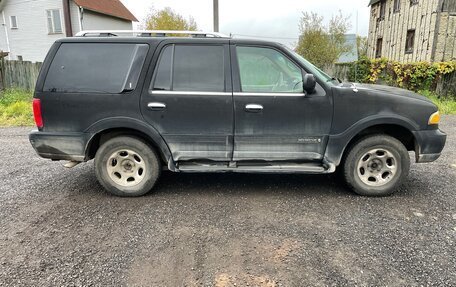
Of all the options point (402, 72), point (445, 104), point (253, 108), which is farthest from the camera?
point (402, 72)

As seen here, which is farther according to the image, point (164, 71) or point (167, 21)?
point (167, 21)

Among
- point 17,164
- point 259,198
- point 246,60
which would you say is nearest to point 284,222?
point 259,198

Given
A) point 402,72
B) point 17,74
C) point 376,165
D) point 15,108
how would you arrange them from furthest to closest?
1. point 17,74
2. point 402,72
3. point 15,108
4. point 376,165

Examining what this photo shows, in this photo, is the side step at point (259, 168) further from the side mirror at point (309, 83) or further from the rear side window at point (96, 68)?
the rear side window at point (96, 68)

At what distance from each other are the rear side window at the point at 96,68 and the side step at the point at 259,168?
1247 millimetres

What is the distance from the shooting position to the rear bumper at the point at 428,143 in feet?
14.2

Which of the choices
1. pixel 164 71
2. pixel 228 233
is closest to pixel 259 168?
pixel 228 233

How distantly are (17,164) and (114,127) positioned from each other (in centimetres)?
284

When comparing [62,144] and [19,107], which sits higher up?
[62,144]

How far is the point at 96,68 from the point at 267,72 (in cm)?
214

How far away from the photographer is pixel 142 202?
14.3 feet

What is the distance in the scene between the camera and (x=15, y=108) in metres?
10.8

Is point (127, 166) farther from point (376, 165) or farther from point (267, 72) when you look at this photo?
point (376, 165)

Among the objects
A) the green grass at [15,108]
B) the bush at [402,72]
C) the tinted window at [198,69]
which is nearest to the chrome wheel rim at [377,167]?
the tinted window at [198,69]
